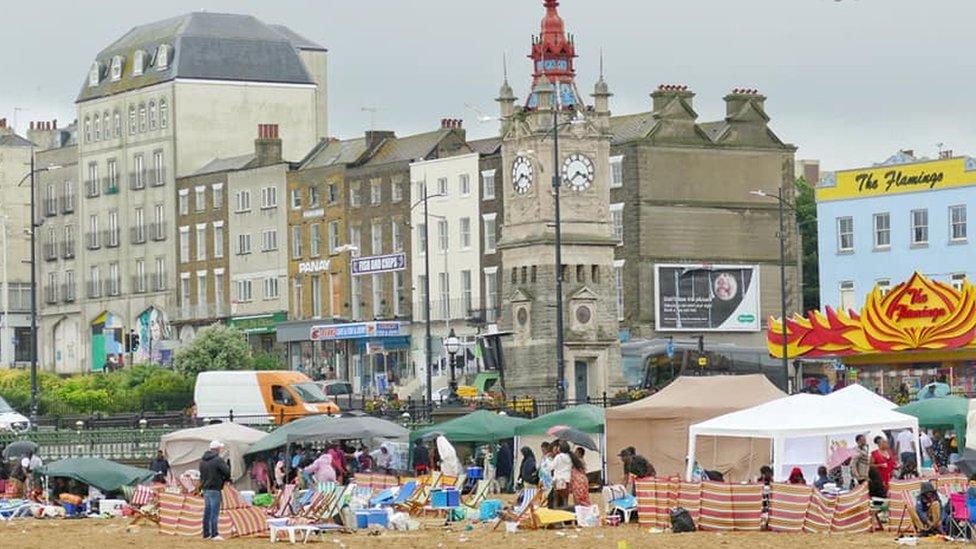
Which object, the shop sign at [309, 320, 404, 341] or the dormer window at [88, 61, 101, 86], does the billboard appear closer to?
the shop sign at [309, 320, 404, 341]

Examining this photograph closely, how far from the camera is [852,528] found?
36.2 metres

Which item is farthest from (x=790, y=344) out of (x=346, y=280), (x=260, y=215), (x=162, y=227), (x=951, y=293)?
(x=162, y=227)

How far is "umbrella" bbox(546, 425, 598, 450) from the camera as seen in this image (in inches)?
1766

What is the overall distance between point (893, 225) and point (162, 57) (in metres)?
38.1

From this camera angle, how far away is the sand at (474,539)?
3494 cm

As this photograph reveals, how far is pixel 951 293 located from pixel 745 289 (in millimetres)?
23453

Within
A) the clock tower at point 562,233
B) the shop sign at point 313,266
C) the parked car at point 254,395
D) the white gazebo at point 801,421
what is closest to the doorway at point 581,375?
the clock tower at point 562,233

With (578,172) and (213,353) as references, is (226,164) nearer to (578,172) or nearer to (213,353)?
(213,353)

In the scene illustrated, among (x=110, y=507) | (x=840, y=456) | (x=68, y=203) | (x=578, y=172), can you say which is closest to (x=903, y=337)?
(x=578, y=172)

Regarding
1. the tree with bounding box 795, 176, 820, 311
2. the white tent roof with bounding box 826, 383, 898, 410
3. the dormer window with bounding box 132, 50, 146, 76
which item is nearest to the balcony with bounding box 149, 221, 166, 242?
the dormer window with bounding box 132, 50, 146, 76

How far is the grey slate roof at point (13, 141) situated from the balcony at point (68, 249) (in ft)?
24.5

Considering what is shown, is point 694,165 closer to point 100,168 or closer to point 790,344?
point 790,344

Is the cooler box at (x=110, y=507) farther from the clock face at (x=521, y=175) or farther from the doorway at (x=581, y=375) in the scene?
the clock face at (x=521, y=175)

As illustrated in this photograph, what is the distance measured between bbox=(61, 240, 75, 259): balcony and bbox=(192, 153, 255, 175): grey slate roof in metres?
11.1
